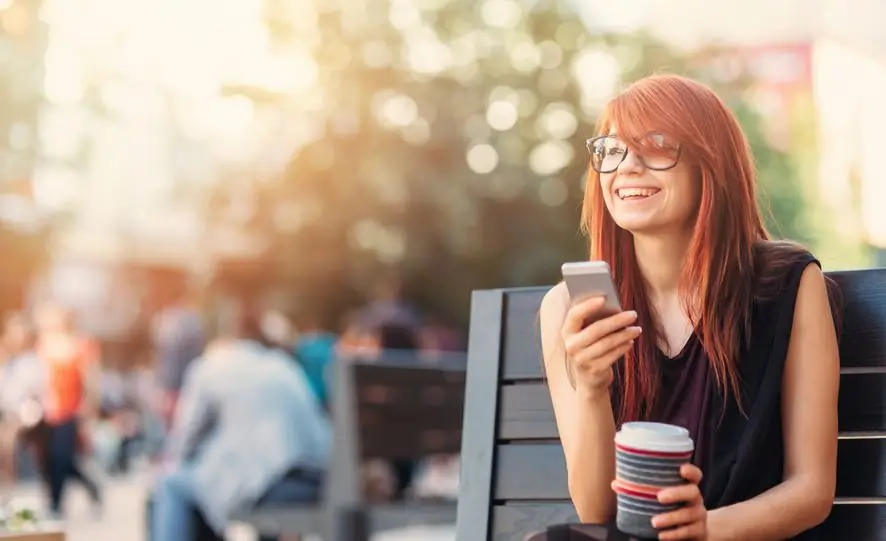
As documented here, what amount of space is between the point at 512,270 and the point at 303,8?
493cm

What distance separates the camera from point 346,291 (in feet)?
72.6

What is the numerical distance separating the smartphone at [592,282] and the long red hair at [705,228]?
38 centimetres

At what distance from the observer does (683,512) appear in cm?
189

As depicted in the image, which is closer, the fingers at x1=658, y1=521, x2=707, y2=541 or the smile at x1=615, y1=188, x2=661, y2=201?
the fingers at x1=658, y1=521, x2=707, y2=541

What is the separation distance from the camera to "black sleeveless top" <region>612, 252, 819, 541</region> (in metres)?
2.23

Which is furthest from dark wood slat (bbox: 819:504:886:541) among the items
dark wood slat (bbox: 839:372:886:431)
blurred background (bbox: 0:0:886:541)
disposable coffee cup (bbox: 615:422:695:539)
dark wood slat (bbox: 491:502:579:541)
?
blurred background (bbox: 0:0:886:541)

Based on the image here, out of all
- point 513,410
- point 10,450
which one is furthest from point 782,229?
point 10,450

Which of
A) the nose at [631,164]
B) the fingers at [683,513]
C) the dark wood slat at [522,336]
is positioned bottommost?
the fingers at [683,513]

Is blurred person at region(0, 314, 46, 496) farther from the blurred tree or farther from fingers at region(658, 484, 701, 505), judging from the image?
fingers at region(658, 484, 701, 505)

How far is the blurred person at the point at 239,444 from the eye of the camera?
6.14m

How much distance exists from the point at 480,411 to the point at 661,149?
945mm

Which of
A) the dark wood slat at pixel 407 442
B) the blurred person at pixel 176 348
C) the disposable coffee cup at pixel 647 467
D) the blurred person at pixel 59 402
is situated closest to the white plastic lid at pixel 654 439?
the disposable coffee cup at pixel 647 467

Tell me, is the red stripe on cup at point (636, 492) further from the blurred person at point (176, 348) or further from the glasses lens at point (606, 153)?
the blurred person at point (176, 348)

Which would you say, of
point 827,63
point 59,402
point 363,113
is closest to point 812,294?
point 827,63
